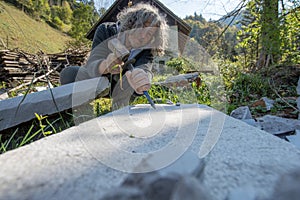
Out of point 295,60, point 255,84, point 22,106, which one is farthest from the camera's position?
point 295,60

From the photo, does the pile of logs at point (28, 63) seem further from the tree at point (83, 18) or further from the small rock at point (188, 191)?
the tree at point (83, 18)

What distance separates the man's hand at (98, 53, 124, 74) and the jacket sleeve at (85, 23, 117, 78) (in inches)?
3.9

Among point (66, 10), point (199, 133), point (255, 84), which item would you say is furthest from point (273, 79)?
point (66, 10)

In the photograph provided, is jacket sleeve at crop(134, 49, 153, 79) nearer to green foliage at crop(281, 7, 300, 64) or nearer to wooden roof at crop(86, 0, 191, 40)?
green foliage at crop(281, 7, 300, 64)

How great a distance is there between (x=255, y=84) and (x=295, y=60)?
101 cm

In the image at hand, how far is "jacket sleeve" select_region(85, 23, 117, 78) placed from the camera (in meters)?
1.78

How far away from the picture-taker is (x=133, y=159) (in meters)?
0.45

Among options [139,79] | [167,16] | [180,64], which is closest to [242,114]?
[139,79]

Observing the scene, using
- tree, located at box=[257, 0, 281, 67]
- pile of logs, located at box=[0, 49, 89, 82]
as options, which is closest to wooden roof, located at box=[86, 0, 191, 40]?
pile of logs, located at box=[0, 49, 89, 82]

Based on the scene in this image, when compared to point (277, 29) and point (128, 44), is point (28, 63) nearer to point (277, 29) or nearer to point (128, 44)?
point (128, 44)

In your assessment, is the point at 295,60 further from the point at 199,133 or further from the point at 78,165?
the point at 78,165

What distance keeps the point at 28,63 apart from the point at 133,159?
15.7ft

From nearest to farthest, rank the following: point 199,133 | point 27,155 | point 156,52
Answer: point 27,155 < point 199,133 < point 156,52

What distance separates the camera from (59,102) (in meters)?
1.34
